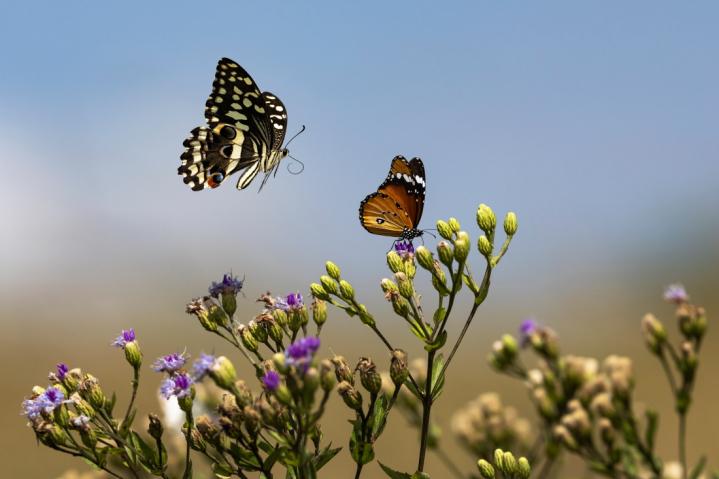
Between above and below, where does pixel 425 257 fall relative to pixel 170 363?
above

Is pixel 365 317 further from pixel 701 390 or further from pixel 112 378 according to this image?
pixel 112 378

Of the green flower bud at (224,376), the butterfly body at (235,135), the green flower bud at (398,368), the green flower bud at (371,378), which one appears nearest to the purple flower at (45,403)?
the green flower bud at (224,376)

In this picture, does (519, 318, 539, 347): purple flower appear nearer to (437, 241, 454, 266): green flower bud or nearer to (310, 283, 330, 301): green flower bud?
(437, 241, 454, 266): green flower bud

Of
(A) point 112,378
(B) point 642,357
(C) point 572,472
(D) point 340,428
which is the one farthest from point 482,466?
(A) point 112,378

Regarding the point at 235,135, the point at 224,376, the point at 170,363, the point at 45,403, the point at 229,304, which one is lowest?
the point at 45,403

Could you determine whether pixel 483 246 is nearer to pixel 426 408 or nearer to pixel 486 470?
pixel 426 408

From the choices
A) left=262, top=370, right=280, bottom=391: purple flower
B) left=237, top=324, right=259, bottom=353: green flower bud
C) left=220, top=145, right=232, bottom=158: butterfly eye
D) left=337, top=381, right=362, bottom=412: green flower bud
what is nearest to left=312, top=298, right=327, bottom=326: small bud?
left=237, top=324, right=259, bottom=353: green flower bud

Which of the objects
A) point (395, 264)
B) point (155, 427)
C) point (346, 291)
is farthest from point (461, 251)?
point (155, 427)
